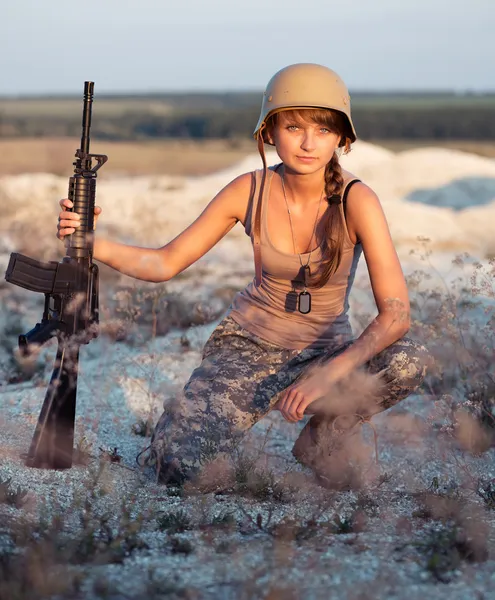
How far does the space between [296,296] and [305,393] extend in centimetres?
55

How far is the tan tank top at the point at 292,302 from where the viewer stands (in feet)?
13.0

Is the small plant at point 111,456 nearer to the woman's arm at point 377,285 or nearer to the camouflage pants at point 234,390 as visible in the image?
the camouflage pants at point 234,390

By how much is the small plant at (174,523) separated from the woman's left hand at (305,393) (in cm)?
62

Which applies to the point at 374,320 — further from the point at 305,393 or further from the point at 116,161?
the point at 116,161

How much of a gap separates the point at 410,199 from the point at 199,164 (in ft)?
35.9

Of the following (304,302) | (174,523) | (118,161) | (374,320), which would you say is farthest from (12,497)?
(118,161)

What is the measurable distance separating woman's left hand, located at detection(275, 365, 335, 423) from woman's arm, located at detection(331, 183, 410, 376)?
50mm

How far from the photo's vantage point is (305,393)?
359 centimetres

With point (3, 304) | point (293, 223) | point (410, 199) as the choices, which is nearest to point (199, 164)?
point (410, 199)

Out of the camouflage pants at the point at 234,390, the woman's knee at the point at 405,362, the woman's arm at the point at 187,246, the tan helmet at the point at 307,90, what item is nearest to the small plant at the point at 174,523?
the camouflage pants at the point at 234,390

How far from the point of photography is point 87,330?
3.62m

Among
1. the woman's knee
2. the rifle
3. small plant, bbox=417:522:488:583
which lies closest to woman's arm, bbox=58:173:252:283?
the rifle

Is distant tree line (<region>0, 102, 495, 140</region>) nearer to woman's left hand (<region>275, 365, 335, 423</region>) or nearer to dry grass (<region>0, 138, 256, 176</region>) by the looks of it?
dry grass (<region>0, 138, 256, 176</region>)

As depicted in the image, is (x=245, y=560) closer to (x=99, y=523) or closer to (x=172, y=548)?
(x=172, y=548)
